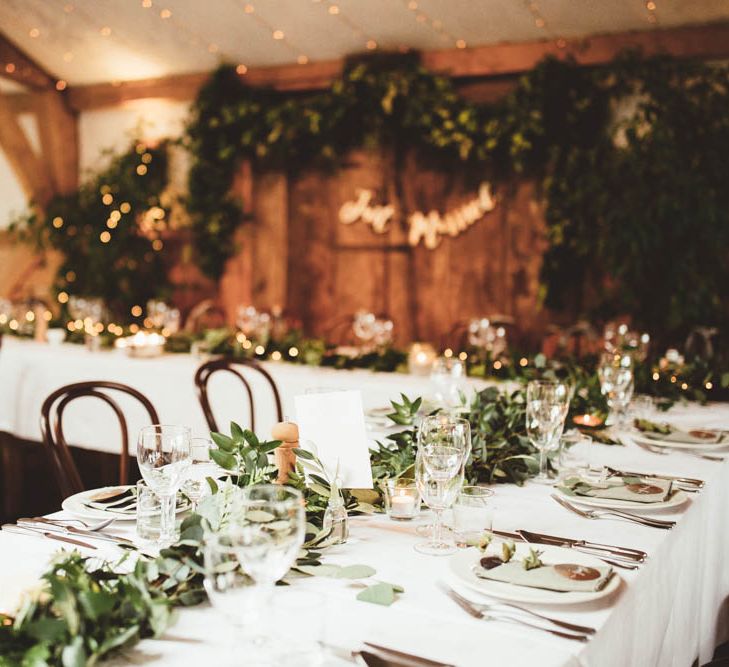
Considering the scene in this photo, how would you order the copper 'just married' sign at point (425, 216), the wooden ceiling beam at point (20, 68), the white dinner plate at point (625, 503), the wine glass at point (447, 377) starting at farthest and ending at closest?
the wooden ceiling beam at point (20, 68)
the copper 'just married' sign at point (425, 216)
the wine glass at point (447, 377)
the white dinner plate at point (625, 503)

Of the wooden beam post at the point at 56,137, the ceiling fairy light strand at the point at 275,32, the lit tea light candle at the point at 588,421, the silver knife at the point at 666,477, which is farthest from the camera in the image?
the wooden beam post at the point at 56,137

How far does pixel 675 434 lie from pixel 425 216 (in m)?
4.38

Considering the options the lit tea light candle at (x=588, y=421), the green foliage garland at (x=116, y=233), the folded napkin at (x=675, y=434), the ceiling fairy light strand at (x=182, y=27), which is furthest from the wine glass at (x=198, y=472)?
the green foliage garland at (x=116, y=233)

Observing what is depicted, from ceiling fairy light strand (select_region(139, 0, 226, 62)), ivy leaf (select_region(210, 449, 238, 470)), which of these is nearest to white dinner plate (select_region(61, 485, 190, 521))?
ivy leaf (select_region(210, 449, 238, 470))

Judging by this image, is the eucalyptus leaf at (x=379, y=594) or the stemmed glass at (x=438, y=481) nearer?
the eucalyptus leaf at (x=379, y=594)

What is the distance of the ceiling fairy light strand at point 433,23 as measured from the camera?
571 cm

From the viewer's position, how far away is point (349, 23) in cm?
608

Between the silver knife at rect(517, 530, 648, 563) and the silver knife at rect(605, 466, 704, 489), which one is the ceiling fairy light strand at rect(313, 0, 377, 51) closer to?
the silver knife at rect(605, 466, 704, 489)

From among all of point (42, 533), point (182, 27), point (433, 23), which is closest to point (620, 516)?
point (42, 533)

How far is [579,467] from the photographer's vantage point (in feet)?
6.91

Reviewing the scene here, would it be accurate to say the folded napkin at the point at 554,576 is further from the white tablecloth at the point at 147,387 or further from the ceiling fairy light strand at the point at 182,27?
the ceiling fairy light strand at the point at 182,27

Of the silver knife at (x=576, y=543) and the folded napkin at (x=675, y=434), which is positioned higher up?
the folded napkin at (x=675, y=434)

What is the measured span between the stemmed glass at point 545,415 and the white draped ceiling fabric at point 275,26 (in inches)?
161

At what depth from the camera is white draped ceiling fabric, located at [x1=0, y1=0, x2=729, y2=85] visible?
554 centimetres
